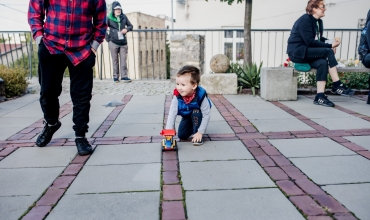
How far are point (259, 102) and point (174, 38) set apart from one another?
2551 millimetres

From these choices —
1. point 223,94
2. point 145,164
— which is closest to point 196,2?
point 223,94

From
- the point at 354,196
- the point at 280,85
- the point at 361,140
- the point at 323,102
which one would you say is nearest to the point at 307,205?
the point at 354,196

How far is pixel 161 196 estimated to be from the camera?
222 cm

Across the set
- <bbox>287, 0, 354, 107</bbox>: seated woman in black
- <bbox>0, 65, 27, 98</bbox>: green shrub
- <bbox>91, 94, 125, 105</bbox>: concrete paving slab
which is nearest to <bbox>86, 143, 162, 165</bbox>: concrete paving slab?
<bbox>91, 94, 125, 105</bbox>: concrete paving slab

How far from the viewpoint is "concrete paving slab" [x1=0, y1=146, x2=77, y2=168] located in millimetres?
2867

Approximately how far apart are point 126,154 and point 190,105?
77 centimetres

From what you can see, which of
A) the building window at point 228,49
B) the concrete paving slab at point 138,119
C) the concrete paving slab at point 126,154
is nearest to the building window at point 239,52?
the building window at point 228,49

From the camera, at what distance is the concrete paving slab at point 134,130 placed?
380 cm

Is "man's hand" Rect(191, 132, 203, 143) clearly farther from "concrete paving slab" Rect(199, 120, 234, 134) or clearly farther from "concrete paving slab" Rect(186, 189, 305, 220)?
"concrete paving slab" Rect(186, 189, 305, 220)

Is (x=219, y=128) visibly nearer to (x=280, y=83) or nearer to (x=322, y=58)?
(x=280, y=83)

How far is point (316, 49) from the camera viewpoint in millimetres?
5270

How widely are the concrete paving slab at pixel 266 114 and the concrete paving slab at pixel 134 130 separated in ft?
4.27

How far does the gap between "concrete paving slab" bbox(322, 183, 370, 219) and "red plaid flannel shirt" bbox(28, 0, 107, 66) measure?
226 cm

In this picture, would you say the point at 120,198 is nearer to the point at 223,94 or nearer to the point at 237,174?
the point at 237,174
